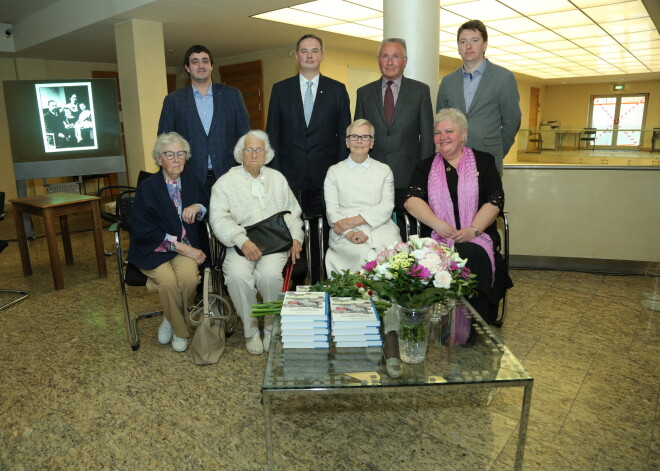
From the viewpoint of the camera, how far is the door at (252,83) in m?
8.48

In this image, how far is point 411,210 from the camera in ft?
9.87

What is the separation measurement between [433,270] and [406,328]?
0.82 ft

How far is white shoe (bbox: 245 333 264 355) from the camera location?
9.29ft

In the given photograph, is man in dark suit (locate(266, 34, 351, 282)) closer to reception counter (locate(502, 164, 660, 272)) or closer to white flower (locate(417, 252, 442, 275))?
white flower (locate(417, 252, 442, 275))

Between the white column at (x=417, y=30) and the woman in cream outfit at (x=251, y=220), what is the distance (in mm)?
1383

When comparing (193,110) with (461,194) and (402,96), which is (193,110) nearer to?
(402,96)

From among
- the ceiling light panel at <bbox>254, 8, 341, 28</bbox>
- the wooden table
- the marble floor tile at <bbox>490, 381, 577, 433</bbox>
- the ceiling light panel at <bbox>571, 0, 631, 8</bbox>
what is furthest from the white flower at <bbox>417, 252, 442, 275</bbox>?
the ceiling light panel at <bbox>571, 0, 631, 8</bbox>

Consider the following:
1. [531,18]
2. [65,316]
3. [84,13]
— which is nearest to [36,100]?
[84,13]

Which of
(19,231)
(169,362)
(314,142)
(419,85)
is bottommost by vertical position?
(169,362)

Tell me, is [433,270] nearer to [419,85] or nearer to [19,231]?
[419,85]

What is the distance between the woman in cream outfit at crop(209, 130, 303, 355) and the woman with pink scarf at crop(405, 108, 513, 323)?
84 cm

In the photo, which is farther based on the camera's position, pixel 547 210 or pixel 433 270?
pixel 547 210

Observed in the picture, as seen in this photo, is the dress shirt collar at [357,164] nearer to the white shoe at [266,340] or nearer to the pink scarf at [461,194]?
the pink scarf at [461,194]

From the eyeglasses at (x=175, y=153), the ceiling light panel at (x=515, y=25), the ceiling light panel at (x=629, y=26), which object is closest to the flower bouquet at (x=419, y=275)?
the eyeglasses at (x=175, y=153)
